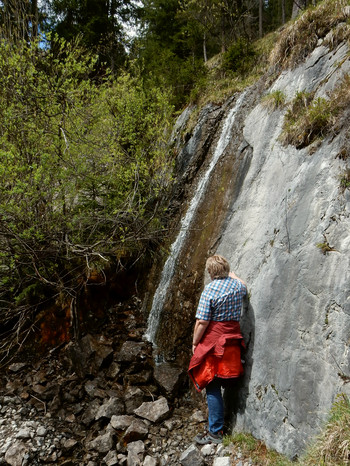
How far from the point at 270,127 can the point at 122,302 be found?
5.25m

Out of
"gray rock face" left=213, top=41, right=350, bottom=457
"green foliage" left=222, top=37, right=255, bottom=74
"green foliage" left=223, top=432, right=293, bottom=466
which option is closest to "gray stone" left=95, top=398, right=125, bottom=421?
"green foliage" left=223, top=432, right=293, bottom=466

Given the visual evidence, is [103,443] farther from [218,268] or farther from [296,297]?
[296,297]

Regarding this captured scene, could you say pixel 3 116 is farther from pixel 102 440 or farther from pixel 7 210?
pixel 102 440

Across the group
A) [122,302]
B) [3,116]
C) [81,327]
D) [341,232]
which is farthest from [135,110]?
[341,232]

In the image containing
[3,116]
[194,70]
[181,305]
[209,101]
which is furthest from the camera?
[194,70]

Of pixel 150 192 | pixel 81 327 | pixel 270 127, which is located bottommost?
pixel 81 327

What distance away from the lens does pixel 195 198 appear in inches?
302

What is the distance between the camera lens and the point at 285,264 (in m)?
3.78

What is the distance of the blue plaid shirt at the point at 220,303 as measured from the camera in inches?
148

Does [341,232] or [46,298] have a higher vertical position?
[341,232]

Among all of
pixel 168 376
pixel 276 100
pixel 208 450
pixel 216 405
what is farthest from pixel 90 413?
pixel 276 100

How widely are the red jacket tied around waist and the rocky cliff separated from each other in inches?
9.3

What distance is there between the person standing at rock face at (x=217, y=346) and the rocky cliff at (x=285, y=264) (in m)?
0.26

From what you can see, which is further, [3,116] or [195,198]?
[195,198]
